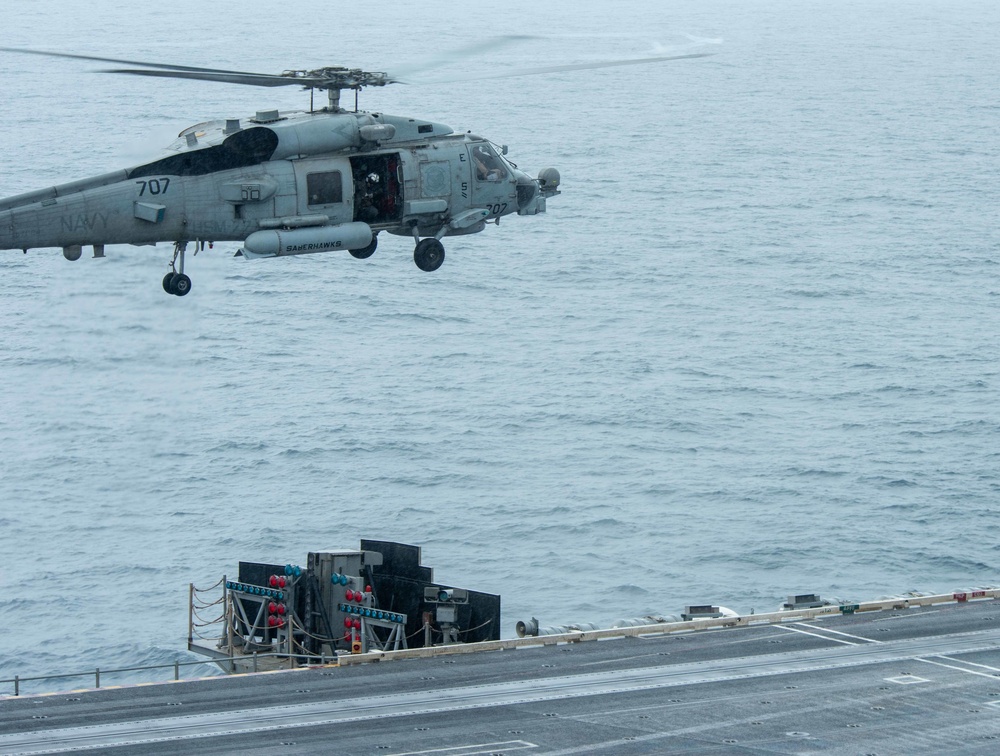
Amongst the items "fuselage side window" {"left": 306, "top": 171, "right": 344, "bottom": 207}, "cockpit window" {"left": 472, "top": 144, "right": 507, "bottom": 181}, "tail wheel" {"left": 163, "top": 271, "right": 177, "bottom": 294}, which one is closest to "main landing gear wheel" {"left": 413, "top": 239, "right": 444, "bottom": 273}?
"cockpit window" {"left": 472, "top": 144, "right": 507, "bottom": 181}

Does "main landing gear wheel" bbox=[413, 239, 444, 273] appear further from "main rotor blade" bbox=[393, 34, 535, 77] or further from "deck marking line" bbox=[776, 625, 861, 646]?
"deck marking line" bbox=[776, 625, 861, 646]

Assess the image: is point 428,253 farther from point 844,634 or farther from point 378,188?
point 844,634

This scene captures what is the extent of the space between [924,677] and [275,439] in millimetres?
38640

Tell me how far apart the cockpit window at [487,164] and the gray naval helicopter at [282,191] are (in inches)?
7.4

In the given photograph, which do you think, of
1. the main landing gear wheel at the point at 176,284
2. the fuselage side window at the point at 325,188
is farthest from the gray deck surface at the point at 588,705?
the fuselage side window at the point at 325,188

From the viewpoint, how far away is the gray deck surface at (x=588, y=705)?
29859mm

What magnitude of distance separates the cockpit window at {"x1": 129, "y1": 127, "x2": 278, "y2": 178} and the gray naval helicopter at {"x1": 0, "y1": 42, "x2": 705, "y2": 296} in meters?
0.02

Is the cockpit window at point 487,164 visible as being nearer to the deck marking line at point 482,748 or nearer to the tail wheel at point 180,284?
the tail wheel at point 180,284

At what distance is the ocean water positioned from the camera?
55094 mm

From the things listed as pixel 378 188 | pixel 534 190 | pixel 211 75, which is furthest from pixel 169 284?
pixel 534 190

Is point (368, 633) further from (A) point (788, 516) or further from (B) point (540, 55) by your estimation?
(B) point (540, 55)

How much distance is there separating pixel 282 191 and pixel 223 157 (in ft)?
4.36

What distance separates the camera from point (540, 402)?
71.5 metres

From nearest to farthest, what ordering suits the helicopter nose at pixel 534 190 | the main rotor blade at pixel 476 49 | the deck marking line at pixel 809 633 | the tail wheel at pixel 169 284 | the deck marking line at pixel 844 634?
the main rotor blade at pixel 476 49 → the tail wheel at pixel 169 284 → the helicopter nose at pixel 534 190 → the deck marking line at pixel 809 633 → the deck marking line at pixel 844 634
